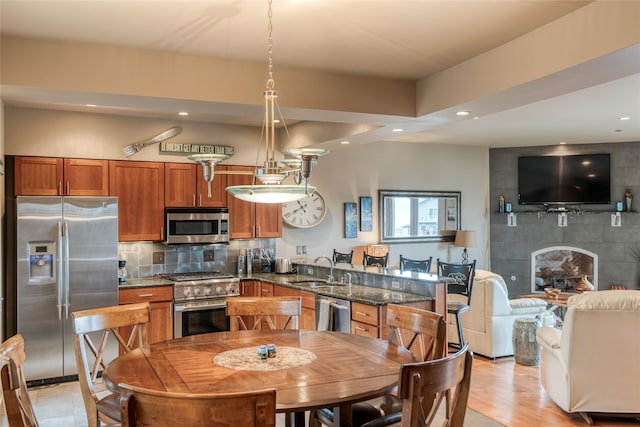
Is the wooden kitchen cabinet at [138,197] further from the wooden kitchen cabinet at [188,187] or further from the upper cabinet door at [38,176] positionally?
the upper cabinet door at [38,176]

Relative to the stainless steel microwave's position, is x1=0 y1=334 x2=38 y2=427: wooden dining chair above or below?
below

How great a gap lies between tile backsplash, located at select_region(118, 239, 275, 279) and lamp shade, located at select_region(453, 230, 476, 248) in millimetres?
3058

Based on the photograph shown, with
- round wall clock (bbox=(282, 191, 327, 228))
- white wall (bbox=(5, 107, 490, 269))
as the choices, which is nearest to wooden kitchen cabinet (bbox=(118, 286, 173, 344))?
white wall (bbox=(5, 107, 490, 269))

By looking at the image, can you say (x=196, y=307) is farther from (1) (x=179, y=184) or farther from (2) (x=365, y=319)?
(2) (x=365, y=319)

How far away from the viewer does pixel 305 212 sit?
7.17 metres

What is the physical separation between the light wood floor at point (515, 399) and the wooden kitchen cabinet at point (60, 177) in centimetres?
412

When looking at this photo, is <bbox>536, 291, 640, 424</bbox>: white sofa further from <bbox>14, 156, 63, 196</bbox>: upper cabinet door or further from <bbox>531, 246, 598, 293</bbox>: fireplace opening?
<bbox>531, 246, 598, 293</bbox>: fireplace opening

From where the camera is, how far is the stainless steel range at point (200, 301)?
5.55 meters

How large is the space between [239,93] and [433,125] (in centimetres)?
188

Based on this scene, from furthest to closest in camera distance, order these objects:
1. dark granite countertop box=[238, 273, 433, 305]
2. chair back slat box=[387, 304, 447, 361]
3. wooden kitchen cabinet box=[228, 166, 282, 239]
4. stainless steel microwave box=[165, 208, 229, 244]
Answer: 1. wooden kitchen cabinet box=[228, 166, 282, 239]
2. stainless steel microwave box=[165, 208, 229, 244]
3. dark granite countertop box=[238, 273, 433, 305]
4. chair back slat box=[387, 304, 447, 361]

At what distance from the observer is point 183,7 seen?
9.42ft

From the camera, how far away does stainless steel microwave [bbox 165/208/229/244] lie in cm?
590

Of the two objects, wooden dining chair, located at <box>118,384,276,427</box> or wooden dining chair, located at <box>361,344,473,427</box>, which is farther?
wooden dining chair, located at <box>361,344,473,427</box>

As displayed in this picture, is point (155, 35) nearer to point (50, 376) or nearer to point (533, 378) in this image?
point (50, 376)
